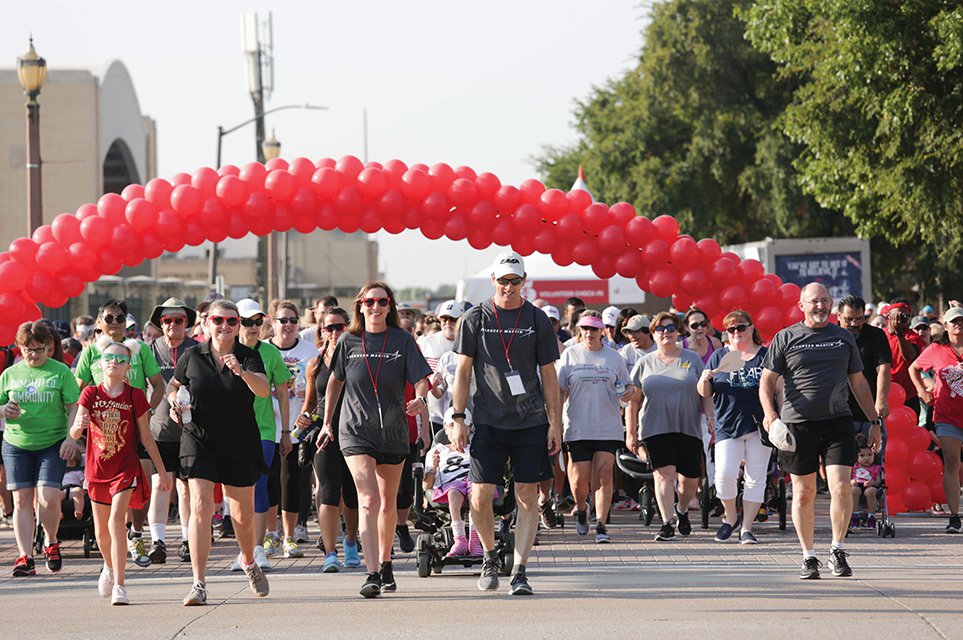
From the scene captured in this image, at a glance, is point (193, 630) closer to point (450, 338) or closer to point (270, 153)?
point (450, 338)

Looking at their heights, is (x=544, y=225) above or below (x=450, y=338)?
above

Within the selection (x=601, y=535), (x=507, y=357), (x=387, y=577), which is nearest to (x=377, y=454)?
(x=387, y=577)

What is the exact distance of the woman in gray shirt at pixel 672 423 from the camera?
13148 mm

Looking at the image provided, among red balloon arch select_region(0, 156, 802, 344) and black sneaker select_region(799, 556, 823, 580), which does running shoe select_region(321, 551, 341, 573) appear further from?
red balloon arch select_region(0, 156, 802, 344)

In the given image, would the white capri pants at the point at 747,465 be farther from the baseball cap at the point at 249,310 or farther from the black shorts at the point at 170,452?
the black shorts at the point at 170,452

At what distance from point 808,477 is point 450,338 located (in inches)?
202

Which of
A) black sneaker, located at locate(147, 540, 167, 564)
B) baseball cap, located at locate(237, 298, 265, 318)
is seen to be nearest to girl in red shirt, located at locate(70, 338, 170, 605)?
baseball cap, located at locate(237, 298, 265, 318)

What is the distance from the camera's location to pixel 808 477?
10.2 meters

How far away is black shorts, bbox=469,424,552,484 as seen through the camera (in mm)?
9641

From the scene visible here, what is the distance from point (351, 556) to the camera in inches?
446

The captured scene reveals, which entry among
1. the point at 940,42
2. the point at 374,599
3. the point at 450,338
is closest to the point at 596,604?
the point at 374,599

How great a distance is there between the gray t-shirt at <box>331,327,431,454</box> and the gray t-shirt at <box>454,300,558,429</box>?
0.40m

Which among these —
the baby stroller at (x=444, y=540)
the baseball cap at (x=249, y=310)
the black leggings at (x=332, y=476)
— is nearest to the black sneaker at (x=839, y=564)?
the baby stroller at (x=444, y=540)

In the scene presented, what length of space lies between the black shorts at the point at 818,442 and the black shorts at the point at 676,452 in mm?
2977
